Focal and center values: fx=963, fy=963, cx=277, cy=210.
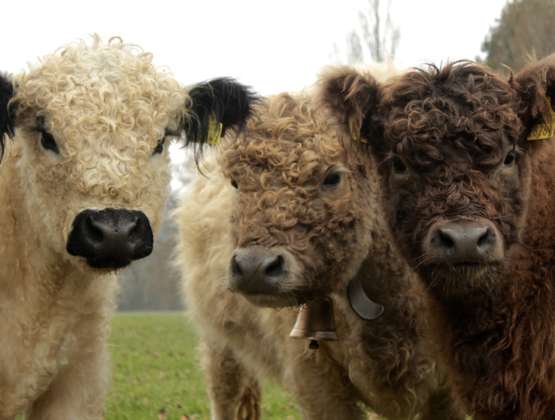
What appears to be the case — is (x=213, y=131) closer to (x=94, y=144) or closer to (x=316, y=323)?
(x=94, y=144)

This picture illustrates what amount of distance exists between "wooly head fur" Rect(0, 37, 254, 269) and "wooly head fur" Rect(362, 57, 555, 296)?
1.30 m

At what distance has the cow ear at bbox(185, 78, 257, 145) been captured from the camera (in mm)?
5918

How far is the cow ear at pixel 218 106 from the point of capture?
19.4 feet

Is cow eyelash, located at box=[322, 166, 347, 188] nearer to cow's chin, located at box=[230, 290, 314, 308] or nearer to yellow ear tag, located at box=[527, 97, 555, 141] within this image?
cow's chin, located at box=[230, 290, 314, 308]

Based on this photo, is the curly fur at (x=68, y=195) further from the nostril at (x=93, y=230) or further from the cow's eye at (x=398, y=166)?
the cow's eye at (x=398, y=166)

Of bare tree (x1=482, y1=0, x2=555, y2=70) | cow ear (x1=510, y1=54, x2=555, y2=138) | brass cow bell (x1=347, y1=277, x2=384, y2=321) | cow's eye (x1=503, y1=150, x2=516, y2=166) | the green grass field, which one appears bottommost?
the green grass field

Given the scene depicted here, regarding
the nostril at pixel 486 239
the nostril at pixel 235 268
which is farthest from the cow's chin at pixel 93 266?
the nostril at pixel 486 239

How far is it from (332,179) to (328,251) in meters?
0.47

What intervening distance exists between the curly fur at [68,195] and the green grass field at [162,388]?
1375mm

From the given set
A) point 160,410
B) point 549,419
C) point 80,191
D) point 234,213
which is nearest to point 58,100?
point 80,191

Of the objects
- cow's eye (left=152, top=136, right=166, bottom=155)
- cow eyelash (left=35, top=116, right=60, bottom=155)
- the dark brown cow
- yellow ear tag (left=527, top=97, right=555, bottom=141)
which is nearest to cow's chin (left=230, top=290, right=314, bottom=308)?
the dark brown cow

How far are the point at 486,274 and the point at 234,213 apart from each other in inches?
68.9

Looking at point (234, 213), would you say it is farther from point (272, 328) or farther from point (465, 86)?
point (465, 86)

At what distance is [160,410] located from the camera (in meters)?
9.71
